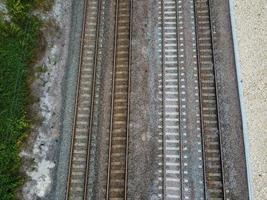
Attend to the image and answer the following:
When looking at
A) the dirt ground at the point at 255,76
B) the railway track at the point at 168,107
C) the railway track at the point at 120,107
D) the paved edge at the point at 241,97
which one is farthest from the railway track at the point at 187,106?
the railway track at the point at 120,107

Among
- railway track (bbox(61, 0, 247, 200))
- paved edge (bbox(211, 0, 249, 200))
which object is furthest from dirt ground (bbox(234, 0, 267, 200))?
railway track (bbox(61, 0, 247, 200))

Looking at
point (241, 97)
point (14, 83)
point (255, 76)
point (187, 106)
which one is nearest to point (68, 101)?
point (14, 83)

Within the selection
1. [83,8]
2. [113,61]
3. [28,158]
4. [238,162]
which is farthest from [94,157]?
[83,8]

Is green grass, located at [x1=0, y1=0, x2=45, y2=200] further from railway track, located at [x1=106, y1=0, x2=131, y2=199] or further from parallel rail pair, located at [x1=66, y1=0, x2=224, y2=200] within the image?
railway track, located at [x1=106, y1=0, x2=131, y2=199]

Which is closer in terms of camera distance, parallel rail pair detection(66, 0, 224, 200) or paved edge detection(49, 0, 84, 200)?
parallel rail pair detection(66, 0, 224, 200)

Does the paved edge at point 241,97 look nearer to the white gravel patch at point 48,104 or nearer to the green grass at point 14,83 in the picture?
the white gravel patch at point 48,104

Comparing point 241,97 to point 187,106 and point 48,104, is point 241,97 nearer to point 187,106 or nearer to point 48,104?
point 187,106
